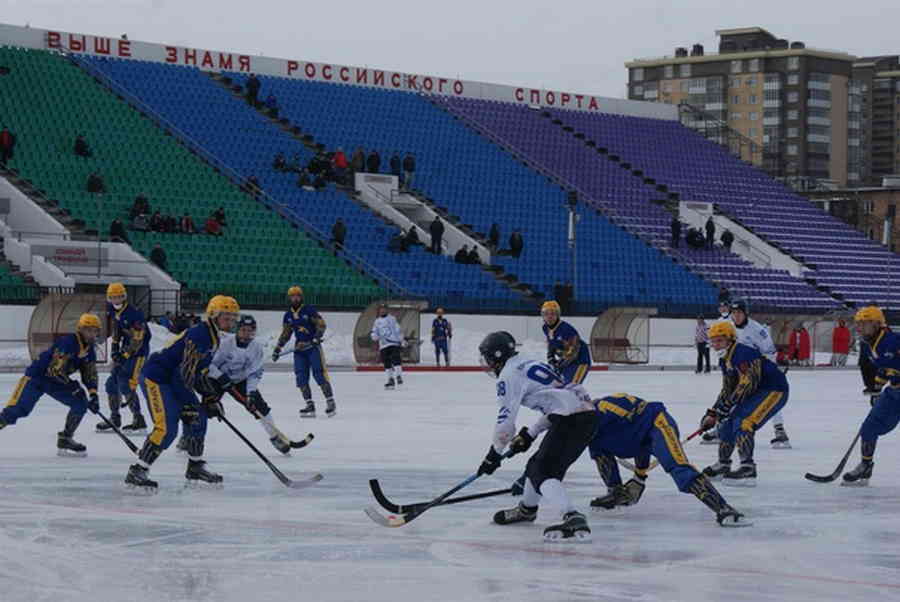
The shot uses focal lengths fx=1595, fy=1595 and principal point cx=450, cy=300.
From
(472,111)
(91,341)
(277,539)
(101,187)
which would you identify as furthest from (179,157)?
(277,539)

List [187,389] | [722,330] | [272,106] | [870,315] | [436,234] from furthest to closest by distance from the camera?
[272,106], [436,234], [870,315], [722,330], [187,389]

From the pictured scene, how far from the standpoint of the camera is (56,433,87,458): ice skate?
1565 centimetres

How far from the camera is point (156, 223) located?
136 ft

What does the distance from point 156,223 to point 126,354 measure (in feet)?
76.2

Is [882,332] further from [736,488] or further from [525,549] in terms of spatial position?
[525,549]

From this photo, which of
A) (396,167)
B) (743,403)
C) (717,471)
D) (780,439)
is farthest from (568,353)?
(396,167)

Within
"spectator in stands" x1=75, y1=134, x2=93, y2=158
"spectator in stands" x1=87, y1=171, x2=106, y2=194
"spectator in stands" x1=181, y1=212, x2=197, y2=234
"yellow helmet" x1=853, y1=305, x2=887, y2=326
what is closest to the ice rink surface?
"yellow helmet" x1=853, y1=305, x2=887, y2=326

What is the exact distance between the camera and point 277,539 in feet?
32.9

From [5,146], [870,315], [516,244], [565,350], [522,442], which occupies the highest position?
[5,146]

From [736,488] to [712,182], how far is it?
50.4m

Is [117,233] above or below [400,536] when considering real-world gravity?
above

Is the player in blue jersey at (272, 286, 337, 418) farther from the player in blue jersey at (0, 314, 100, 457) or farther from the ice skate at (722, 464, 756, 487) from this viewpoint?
the ice skate at (722, 464, 756, 487)

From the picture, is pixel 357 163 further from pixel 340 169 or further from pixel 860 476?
pixel 860 476

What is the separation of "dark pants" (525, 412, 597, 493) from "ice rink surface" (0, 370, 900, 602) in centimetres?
47
